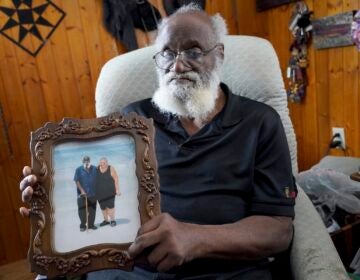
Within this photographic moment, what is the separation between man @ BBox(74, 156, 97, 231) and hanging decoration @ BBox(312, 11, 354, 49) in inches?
60.2

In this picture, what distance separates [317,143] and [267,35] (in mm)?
847

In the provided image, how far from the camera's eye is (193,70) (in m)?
1.04

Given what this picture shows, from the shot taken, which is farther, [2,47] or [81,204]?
[2,47]

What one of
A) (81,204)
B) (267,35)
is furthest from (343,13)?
(81,204)

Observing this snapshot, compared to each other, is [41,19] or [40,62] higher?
[41,19]

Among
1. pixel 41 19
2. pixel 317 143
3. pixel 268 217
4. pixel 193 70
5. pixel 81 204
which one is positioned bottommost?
pixel 317 143

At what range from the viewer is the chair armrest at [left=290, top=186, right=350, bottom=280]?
0.75 m

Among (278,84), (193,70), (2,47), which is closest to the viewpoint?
(193,70)

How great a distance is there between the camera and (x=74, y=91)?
6.82 feet

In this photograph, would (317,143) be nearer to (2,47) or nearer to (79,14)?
(79,14)

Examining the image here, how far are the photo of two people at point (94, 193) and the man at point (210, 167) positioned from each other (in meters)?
0.07

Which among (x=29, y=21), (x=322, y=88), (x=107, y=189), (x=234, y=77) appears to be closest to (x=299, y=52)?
(x=322, y=88)

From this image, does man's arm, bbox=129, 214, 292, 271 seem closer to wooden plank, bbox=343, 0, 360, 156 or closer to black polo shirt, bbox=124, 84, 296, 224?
black polo shirt, bbox=124, 84, 296, 224

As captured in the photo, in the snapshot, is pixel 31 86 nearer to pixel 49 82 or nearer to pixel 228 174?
pixel 49 82
